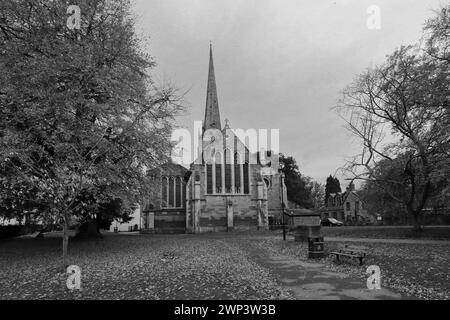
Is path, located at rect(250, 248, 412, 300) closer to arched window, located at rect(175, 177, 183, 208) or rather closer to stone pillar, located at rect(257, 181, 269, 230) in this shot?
stone pillar, located at rect(257, 181, 269, 230)

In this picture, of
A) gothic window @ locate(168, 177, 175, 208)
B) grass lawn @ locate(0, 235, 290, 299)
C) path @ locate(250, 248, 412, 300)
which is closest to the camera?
path @ locate(250, 248, 412, 300)

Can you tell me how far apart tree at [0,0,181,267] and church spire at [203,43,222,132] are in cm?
3661

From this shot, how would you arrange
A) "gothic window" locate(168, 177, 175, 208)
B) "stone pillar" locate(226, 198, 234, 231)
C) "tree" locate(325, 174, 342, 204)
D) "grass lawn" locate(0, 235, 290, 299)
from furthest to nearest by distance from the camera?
"tree" locate(325, 174, 342, 204) < "gothic window" locate(168, 177, 175, 208) < "stone pillar" locate(226, 198, 234, 231) < "grass lawn" locate(0, 235, 290, 299)

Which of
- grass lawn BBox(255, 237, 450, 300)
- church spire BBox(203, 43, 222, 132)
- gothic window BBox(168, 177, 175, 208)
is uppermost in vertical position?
church spire BBox(203, 43, 222, 132)

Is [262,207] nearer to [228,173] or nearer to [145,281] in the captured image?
[228,173]

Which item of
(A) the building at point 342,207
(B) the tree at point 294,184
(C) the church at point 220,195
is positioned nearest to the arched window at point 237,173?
(C) the church at point 220,195

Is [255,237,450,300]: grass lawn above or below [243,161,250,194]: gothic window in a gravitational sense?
below

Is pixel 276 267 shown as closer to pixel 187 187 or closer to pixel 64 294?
pixel 64 294

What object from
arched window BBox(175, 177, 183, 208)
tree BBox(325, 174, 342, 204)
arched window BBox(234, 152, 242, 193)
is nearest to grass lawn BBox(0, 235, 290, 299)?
arched window BBox(234, 152, 242, 193)

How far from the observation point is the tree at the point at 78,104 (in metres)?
15.1

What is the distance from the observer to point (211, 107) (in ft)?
196

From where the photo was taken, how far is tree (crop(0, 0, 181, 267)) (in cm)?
1509

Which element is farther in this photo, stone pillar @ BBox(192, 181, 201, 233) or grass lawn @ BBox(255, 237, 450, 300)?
stone pillar @ BBox(192, 181, 201, 233)
